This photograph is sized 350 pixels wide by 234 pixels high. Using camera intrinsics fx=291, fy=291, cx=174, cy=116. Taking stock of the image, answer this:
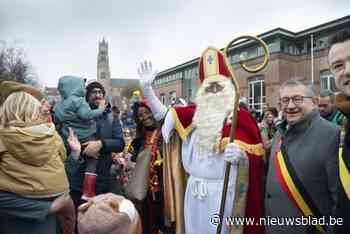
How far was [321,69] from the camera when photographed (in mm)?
21609

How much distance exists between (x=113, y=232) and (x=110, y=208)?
0.10 metres

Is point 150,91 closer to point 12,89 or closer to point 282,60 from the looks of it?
point 12,89

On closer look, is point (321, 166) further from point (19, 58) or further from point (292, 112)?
point (19, 58)

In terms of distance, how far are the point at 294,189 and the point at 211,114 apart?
3.35 ft

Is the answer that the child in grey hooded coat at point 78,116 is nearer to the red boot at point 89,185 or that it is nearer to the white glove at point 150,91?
the red boot at point 89,185

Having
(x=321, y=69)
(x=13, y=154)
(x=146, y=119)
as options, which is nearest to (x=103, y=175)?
(x=146, y=119)

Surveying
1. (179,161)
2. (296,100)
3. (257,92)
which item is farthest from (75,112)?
(257,92)

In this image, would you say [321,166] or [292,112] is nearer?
[321,166]

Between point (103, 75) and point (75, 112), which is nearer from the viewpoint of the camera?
point (75, 112)

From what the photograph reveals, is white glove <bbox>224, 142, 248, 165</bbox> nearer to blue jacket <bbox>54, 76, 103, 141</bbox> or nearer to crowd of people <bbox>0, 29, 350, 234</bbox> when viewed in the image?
crowd of people <bbox>0, 29, 350, 234</bbox>

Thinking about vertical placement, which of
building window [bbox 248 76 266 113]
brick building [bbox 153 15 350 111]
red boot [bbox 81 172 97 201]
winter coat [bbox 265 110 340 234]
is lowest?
red boot [bbox 81 172 97 201]

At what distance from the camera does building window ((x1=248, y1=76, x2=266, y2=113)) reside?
77.4 ft

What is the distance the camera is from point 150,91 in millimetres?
3135

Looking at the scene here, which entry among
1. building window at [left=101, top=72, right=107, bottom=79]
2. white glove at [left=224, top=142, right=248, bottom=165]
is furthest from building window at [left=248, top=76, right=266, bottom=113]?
building window at [left=101, top=72, right=107, bottom=79]
